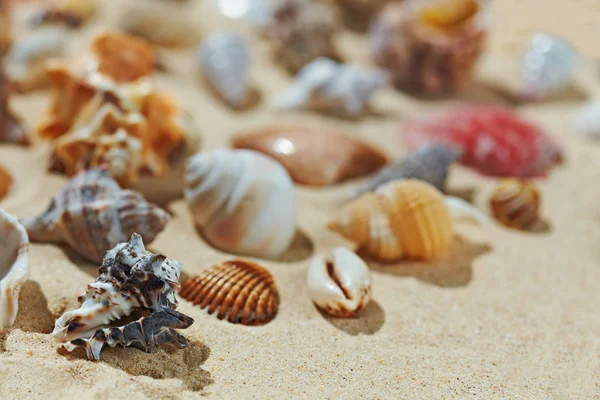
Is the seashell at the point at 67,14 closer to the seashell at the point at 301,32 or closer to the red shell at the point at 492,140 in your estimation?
the seashell at the point at 301,32

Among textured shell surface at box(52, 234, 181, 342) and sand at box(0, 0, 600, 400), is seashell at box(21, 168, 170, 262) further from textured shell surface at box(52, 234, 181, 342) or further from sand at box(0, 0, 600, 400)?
textured shell surface at box(52, 234, 181, 342)

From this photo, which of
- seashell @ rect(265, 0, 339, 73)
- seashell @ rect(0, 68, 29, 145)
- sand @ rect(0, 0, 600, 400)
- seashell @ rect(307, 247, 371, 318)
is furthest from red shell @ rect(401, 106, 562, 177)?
seashell @ rect(0, 68, 29, 145)

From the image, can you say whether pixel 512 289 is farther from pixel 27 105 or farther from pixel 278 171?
pixel 27 105

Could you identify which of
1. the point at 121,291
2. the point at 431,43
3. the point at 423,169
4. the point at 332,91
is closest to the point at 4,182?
the point at 121,291

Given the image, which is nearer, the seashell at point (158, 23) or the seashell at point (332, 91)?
the seashell at point (332, 91)

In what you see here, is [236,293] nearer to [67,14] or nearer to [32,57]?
[32,57]

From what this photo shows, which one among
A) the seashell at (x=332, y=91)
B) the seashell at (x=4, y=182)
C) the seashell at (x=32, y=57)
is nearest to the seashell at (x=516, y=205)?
the seashell at (x=332, y=91)
